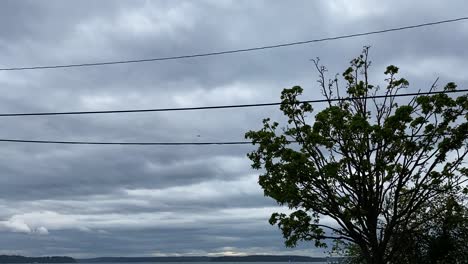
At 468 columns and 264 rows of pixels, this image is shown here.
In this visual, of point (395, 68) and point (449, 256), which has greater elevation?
point (395, 68)

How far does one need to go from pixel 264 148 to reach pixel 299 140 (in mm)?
1814

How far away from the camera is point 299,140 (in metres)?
27.0

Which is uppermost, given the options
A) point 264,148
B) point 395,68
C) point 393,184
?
point 395,68

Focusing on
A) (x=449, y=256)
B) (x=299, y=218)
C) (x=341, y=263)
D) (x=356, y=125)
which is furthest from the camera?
(x=341, y=263)

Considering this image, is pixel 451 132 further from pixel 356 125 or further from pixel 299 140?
pixel 299 140

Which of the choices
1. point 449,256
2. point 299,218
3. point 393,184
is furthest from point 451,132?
point 449,256

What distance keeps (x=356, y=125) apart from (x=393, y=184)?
3887mm

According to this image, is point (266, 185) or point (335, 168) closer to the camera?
point (335, 168)

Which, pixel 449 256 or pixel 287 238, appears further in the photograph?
pixel 449 256

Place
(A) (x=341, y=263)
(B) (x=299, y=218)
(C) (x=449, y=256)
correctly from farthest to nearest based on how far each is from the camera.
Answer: (A) (x=341, y=263)
(C) (x=449, y=256)
(B) (x=299, y=218)

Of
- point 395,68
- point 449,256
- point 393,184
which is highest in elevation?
point 395,68

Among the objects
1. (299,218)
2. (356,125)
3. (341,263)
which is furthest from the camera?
(341,263)

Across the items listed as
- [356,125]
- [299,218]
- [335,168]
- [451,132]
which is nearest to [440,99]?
[451,132]

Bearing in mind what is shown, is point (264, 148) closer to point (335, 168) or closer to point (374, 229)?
point (335, 168)
